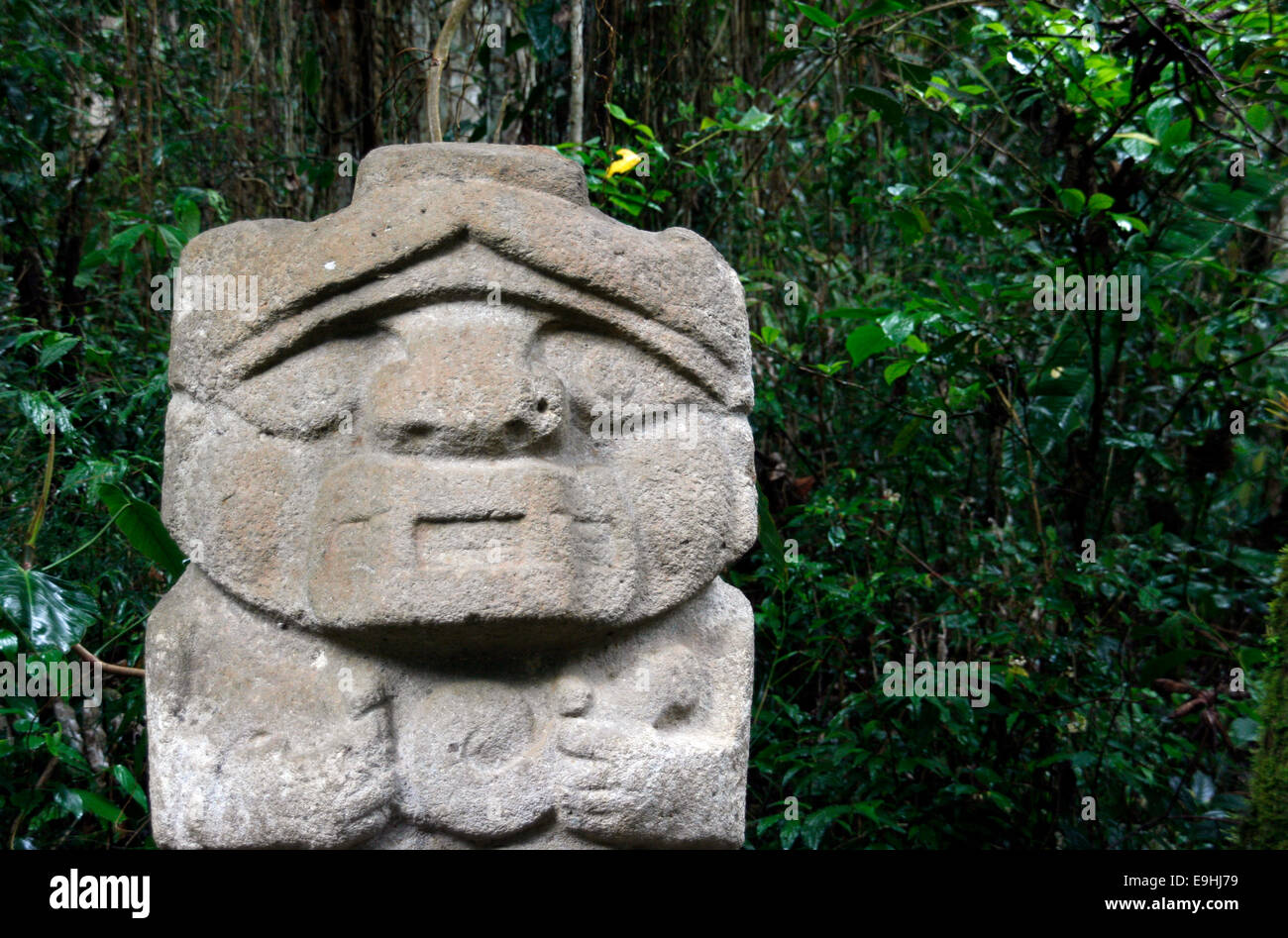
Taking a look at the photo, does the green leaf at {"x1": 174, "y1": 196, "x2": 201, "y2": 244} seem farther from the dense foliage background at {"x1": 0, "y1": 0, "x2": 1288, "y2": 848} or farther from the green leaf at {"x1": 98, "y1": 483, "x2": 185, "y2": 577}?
the green leaf at {"x1": 98, "y1": 483, "x2": 185, "y2": 577}

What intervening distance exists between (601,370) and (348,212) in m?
0.44

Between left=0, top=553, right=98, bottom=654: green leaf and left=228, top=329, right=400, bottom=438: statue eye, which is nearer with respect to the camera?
left=228, top=329, right=400, bottom=438: statue eye

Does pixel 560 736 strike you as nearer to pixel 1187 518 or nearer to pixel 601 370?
pixel 601 370

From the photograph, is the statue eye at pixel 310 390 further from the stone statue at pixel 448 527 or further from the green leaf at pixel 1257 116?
the green leaf at pixel 1257 116

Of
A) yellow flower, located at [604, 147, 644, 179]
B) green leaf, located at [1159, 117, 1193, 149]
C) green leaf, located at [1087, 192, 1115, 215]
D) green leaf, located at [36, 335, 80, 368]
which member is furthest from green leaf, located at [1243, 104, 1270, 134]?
green leaf, located at [36, 335, 80, 368]

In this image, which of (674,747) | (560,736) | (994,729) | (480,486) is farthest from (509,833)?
(994,729)

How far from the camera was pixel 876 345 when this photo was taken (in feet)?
9.14

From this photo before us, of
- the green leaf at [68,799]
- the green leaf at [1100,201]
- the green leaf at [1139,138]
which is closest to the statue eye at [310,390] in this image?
the green leaf at [68,799]

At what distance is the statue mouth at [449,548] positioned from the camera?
1.63 metres

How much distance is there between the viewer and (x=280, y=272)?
69.7 inches

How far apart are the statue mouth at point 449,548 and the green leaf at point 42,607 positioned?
0.61 metres

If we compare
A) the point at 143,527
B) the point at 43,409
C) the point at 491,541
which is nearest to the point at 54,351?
the point at 43,409

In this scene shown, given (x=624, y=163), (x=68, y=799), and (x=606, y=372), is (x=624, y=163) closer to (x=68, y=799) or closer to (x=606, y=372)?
(x=606, y=372)

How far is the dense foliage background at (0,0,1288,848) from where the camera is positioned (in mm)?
2936
